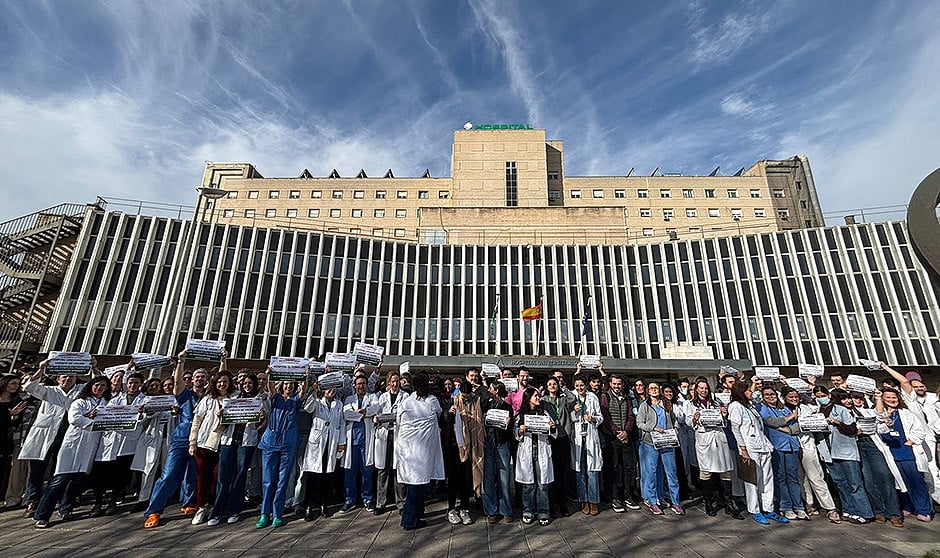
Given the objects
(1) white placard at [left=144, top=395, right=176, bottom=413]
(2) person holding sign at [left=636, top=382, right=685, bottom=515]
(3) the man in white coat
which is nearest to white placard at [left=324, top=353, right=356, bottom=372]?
(3) the man in white coat

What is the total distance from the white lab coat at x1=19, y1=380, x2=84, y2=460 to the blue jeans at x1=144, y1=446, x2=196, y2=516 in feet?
6.02

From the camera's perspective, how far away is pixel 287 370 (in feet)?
22.7

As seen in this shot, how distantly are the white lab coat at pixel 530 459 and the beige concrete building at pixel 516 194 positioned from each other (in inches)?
1980

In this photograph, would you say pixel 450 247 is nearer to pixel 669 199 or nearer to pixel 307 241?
pixel 307 241

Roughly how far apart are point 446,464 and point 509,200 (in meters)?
51.2

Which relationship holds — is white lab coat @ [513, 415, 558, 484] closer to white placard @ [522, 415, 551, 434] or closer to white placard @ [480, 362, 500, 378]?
white placard @ [522, 415, 551, 434]

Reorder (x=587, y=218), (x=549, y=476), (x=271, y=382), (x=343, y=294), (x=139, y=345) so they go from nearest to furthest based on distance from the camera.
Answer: (x=549, y=476), (x=271, y=382), (x=139, y=345), (x=343, y=294), (x=587, y=218)

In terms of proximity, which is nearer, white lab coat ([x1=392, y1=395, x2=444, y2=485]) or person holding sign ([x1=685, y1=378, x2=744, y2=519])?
white lab coat ([x1=392, y1=395, x2=444, y2=485])

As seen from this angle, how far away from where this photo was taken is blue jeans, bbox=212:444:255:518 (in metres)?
6.27

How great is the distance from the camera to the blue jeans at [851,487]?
268 inches

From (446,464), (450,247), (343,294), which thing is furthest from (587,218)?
(446,464)

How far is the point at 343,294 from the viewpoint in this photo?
33.6m

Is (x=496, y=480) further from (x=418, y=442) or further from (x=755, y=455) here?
(x=755, y=455)

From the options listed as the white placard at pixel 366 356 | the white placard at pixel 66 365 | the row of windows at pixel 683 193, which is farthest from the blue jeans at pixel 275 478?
the row of windows at pixel 683 193
